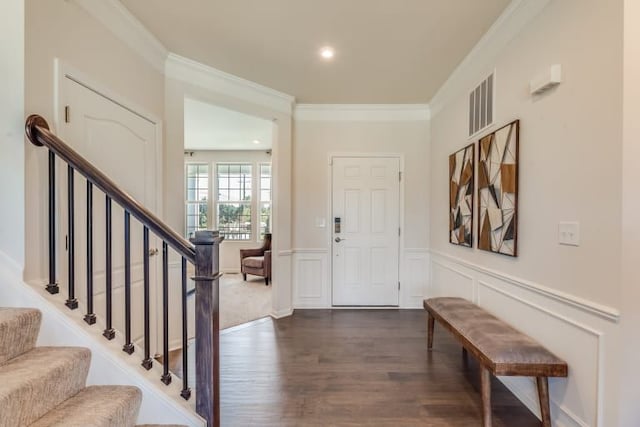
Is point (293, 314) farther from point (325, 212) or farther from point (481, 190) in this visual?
point (481, 190)

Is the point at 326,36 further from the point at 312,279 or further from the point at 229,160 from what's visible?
the point at 229,160

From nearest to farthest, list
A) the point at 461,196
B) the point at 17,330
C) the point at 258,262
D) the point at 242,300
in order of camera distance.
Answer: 1. the point at 17,330
2. the point at 461,196
3. the point at 242,300
4. the point at 258,262

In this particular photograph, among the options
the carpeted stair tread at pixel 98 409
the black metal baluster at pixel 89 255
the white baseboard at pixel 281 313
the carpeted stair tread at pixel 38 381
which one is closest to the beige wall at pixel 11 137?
the black metal baluster at pixel 89 255

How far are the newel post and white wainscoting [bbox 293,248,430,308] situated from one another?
2.58 metres

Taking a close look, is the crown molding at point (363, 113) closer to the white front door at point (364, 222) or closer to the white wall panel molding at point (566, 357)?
the white front door at point (364, 222)

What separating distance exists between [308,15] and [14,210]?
210 centimetres

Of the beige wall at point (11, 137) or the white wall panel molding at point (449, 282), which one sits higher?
the beige wall at point (11, 137)

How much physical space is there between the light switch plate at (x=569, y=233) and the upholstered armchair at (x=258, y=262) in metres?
4.55

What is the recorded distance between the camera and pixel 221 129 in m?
5.31

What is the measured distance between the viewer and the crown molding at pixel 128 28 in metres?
2.08

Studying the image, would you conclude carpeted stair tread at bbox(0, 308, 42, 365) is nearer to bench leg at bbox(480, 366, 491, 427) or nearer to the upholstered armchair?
bench leg at bbox(480, 366, 491, 427)

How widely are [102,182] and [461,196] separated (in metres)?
2.81

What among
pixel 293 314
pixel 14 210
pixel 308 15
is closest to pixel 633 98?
pixel 308 15

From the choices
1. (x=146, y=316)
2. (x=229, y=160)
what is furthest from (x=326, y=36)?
(x=229, y=160)
